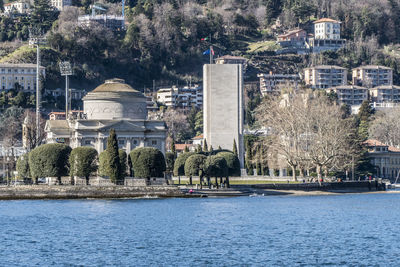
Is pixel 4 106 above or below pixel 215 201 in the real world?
above

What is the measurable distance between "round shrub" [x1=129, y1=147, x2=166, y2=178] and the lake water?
31.1 feet

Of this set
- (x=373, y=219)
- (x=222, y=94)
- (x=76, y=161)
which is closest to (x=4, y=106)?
(x=222, y=94)

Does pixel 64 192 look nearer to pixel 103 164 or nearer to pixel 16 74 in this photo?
pixel 103 164

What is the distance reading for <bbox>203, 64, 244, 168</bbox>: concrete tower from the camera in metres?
137

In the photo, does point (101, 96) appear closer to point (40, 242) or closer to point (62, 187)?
point (62, 187)

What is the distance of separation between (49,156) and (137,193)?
1179cm

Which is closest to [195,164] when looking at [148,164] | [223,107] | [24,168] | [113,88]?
[148,164]

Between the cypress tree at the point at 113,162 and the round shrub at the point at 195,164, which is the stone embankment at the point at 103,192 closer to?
the cypress tree at the point at 113,162

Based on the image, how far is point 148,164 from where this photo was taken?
9919 cm

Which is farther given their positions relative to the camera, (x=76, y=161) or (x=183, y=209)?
(x=76, y=161)

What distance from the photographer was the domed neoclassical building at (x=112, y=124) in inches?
4882

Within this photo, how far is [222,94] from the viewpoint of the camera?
13900cm

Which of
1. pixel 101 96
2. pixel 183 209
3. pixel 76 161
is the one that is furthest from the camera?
pixel 101 96

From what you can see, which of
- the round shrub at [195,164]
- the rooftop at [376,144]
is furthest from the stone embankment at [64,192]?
the rooftop at [376,144]
